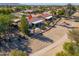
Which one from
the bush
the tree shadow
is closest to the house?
the tree shadow

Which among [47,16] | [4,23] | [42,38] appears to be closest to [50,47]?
[42,38]

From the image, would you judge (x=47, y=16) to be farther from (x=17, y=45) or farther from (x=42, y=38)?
(x=17, y=45)

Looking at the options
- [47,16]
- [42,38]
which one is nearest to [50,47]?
[42,38]

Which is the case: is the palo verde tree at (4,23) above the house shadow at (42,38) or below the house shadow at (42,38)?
above

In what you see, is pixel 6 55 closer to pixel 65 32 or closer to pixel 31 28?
pixel 31 28

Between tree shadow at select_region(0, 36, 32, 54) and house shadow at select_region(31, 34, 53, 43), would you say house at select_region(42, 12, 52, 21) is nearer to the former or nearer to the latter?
house shadow at select_region(31, 34, 53, 43)

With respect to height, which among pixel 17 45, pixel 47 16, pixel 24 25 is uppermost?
pixel 47 16

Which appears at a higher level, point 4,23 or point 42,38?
point 4,23

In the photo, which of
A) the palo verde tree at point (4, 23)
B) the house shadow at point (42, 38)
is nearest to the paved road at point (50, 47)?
the house shadow at point (42, 38)

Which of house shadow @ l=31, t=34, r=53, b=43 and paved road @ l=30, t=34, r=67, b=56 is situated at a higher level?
house shadow @ l=31, t=34, r=53, b=43

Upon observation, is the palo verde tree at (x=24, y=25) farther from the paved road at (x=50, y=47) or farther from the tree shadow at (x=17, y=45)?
the paved road at (x=50, y=47)

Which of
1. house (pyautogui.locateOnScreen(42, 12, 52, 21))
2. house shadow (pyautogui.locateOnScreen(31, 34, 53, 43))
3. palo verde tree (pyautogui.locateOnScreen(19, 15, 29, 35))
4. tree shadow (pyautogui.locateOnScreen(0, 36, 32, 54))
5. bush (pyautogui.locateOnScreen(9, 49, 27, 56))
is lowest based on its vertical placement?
bush (pyautogui.locateOnScreen(9, 49, 27, 56))

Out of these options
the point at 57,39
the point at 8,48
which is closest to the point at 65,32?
the point at 57,39
